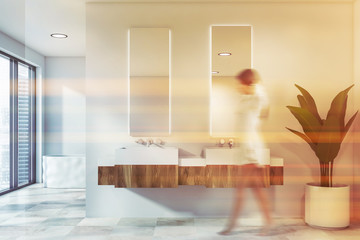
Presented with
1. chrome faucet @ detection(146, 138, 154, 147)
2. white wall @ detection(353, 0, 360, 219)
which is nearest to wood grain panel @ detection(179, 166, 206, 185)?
chrome faucet @ detection(146, 138, 154, 147)

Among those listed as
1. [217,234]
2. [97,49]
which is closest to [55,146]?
[97,49]

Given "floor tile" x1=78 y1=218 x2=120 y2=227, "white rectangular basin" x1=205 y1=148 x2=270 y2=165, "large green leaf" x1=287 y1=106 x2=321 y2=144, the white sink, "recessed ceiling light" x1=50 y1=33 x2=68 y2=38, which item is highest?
"recessed ceiling light" x1=50 y1=33 x2=68 y2=38

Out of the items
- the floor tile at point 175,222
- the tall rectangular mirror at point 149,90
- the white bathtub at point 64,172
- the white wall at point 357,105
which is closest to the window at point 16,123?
the white bathtub at point 64,172

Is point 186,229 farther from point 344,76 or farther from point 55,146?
point 55,146

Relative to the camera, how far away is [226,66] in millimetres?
4098

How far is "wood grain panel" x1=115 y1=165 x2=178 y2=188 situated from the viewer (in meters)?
3.67

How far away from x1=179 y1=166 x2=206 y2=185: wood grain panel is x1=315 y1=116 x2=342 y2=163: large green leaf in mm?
1136

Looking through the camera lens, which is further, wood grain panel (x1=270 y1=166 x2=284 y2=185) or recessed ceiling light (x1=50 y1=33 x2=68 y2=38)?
recessed ceiling light (x1=50 y1=33 x2=68 y2=38)

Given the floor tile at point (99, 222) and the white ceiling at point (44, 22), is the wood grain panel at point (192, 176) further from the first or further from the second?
the white ceiling at point (44, 22)

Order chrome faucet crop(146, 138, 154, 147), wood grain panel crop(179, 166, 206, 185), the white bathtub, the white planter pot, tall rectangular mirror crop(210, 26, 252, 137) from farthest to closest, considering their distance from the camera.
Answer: the white bathtub
tall rectangular mirror crop(210, 26, 252, 137)
chrome faucet crop(146, 138, 154, 147)
wood grain panel crop(179, 166, 206, 185)
the white planter pot

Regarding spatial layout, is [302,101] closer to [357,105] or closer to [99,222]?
[357,105]

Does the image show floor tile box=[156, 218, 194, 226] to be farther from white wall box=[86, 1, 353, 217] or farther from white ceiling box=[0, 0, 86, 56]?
white ceiling box=[0, 0, 86, 56]

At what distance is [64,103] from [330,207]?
4.82 m

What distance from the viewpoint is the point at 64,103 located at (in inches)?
269
